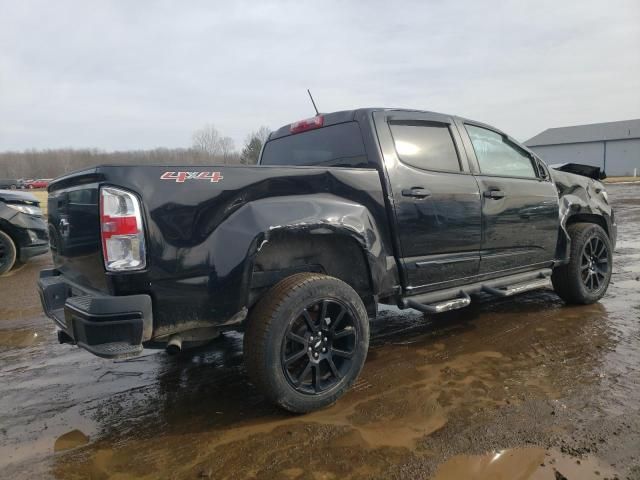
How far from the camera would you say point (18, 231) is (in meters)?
7.34

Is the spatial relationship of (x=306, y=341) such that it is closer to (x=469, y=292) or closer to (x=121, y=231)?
(x=121, y=231)

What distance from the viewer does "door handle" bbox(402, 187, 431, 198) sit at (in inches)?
131

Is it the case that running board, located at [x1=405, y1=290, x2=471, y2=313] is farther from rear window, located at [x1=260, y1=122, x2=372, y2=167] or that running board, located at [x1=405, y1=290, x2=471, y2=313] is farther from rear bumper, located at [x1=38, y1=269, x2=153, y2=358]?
rear bumper, located at [x1=38, y1=269, x2=153, y2=358]

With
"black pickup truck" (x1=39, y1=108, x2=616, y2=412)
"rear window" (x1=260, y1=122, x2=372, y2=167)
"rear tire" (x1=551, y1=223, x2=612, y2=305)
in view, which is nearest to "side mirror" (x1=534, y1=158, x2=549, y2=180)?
"black pickup truck" (x1=39, y1=108, x2=616, y2=412)

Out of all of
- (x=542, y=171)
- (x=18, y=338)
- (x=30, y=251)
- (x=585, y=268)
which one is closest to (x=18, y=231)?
(x=30, y=251)

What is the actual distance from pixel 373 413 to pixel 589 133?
7560cm

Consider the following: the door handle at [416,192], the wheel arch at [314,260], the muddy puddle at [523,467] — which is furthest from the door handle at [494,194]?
the muddy puddle at [523,467]

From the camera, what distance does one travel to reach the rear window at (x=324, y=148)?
3484 mm

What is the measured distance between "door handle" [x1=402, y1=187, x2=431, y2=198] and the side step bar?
29.7 inches

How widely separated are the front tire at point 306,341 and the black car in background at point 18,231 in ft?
20.9

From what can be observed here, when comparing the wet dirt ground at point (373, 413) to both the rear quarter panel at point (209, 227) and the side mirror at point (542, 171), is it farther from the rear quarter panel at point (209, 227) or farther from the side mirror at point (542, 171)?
the side mirror at point (542, 171)

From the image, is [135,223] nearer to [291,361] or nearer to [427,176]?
[291,361]

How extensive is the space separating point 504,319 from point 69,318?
377cm

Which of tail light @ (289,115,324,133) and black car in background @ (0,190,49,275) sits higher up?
tail light @ (289,115,324,133)
